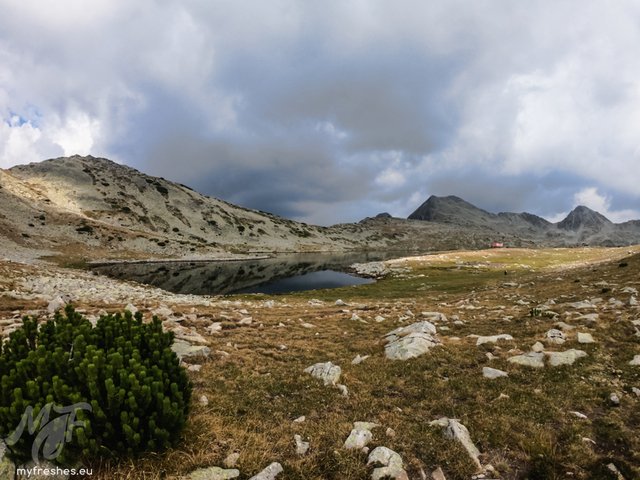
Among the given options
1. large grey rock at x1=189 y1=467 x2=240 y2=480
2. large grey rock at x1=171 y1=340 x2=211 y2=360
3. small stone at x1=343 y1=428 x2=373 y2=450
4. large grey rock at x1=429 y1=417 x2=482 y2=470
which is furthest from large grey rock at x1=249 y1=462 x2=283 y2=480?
large grey rock at x1=171 y1=340 x2=211 y2=360

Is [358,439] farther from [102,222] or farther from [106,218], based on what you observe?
[106,218]

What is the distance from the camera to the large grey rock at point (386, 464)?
19.5 feet

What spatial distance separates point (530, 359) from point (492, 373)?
168 centimetres

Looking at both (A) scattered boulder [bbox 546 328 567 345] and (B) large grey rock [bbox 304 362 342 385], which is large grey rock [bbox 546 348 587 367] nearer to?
(A) scattered boulder [bbox 546 328 567 345]

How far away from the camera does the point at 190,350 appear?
472 inches

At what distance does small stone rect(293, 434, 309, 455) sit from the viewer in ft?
21.5

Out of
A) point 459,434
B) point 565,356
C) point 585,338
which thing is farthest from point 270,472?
point 585,338

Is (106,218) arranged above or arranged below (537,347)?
above

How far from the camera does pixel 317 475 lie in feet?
19.4

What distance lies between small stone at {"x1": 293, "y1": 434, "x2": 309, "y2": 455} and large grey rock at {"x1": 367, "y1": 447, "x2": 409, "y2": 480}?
1.22 metres

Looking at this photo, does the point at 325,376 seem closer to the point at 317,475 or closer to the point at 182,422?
the point at 317,475

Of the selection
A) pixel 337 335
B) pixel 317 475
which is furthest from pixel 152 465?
pixel 337 335

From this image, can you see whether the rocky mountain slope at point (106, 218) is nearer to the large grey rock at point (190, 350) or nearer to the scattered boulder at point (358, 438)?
the large grey rock at point (190, 350)

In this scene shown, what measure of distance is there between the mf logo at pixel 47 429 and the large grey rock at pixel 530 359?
1142 cm
